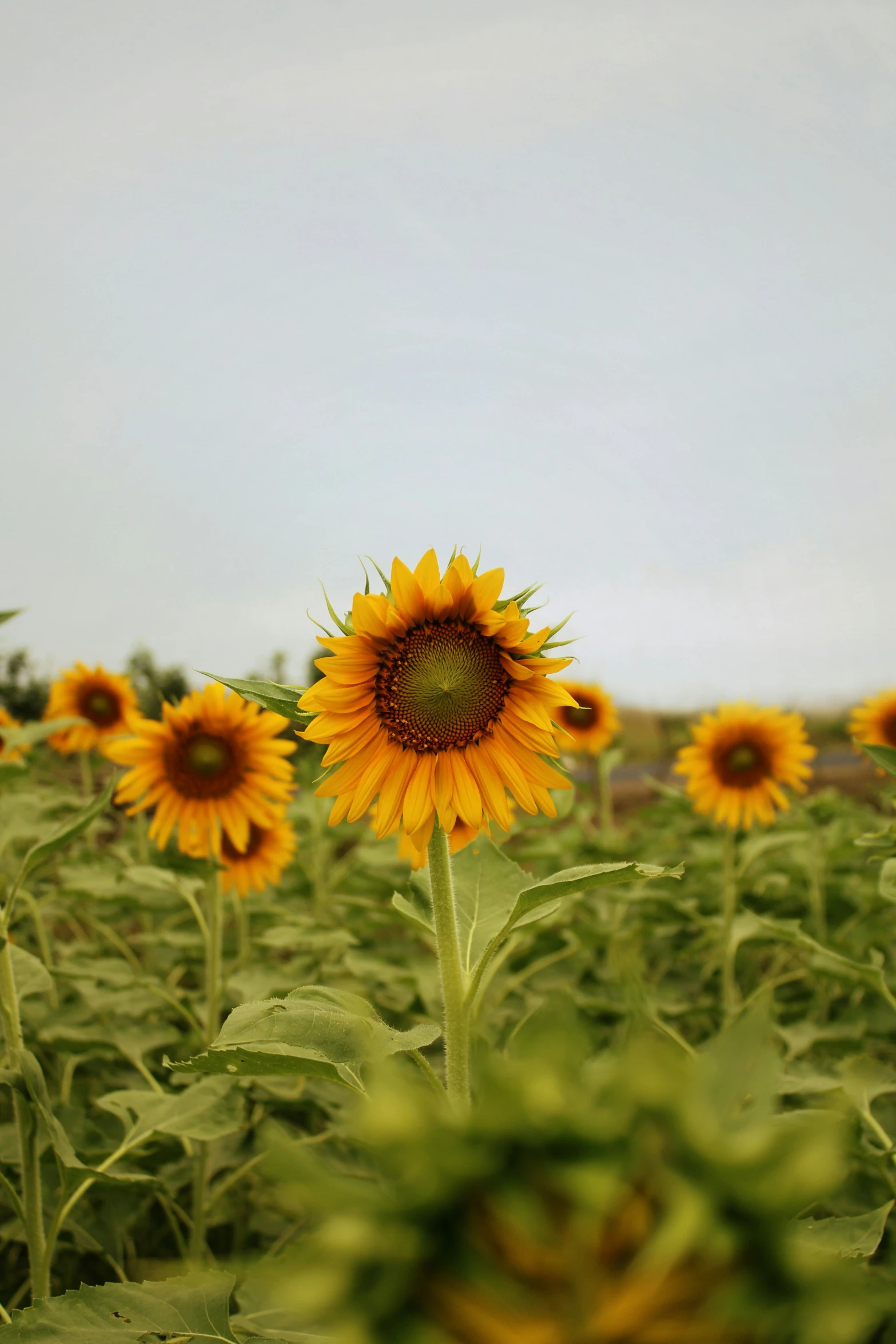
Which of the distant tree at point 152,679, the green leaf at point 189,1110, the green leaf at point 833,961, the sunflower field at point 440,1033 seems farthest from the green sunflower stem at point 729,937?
the distant tree at point 152,679

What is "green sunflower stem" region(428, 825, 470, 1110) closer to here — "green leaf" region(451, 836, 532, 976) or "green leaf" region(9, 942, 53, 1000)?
"green leaf" region(451, 836, 532, 976)

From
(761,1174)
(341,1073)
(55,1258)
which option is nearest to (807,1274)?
(761,1174)

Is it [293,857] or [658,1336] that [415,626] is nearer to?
[658,1336]

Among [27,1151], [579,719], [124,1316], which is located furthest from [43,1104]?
[579,719]

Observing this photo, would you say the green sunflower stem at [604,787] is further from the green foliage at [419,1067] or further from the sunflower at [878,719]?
the sunflower at [878,719]

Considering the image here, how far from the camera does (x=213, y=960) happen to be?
2.77 meters

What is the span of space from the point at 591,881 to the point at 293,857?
12.8 feet

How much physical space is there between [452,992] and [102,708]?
4.26 m

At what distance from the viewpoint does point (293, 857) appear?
16.4 feet

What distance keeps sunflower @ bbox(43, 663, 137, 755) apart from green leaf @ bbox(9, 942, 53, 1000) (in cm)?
Result: 314

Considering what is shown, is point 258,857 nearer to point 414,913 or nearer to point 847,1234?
point 414,913

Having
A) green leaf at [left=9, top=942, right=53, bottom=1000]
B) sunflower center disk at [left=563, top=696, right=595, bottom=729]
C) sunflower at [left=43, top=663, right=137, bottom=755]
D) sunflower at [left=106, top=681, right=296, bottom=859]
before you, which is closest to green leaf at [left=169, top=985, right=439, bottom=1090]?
green leaf at [left=9, top=942, right=53, bottom=1000]

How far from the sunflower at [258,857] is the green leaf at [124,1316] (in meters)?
2.16

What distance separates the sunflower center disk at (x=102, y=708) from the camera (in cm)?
514
